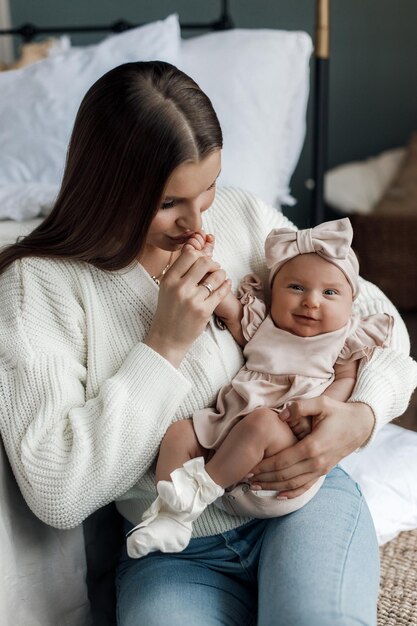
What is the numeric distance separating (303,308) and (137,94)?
0.41 meters

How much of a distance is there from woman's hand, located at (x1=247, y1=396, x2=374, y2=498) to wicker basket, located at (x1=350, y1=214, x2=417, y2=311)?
7.42 feet

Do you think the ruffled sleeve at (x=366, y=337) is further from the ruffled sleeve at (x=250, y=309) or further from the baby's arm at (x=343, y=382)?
the ruffled sleeve at (x=250, y=309)

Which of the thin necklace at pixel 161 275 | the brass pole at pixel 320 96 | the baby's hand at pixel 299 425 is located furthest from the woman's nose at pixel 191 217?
the brass pole at pixel 320 96

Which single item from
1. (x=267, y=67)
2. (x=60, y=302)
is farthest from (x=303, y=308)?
(x=267, y=67)

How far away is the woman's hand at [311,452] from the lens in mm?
1206

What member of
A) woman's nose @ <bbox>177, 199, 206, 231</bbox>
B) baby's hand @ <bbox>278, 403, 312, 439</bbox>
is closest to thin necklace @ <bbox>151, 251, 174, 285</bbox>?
woman's nose @ <bbox>177, 199, 206, 231</bbox>

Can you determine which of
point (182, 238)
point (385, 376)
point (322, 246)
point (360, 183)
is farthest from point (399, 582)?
point (360, 183)

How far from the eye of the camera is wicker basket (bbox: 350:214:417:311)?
341 cm

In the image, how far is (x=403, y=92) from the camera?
144 inches

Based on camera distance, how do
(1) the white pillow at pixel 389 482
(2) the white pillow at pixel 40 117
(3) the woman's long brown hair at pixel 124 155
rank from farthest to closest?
(2) the white pillow at pixel 40 117 → (1) the white pillow at pixel 389 482 → (3) the woman's long brown hair at pixel 124 155

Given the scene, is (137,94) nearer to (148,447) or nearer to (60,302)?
(60,302)

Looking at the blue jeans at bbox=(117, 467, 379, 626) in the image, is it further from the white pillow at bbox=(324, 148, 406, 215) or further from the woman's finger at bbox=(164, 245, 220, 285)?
the white pillow at bbox=(324, 148, 406, 215)

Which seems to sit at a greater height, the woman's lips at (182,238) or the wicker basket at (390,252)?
the woman's lips at (182,238)

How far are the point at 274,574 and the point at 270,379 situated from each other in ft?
0.97
